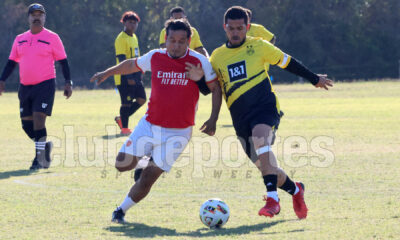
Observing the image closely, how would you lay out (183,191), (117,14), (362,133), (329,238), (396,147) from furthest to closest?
(117,14) → (362,133) → (396,147) → (183,191) → (329,238)

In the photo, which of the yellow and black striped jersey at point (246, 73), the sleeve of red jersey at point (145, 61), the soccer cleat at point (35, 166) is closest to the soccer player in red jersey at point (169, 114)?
the sleeve of red jersey at point (145, 61)

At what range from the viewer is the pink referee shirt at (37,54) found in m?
11.5

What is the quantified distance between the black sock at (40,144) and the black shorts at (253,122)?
454 cm

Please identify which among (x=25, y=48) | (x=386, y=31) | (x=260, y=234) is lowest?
(x=260, y=234)

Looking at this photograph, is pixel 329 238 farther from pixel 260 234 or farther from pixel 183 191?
pixel 183 191

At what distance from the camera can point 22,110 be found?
11727 millimetres


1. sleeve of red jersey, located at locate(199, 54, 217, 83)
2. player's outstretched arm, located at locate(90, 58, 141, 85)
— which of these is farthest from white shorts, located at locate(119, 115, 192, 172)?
player's outstretched arm, located at locate(90, 58, 141, 85)

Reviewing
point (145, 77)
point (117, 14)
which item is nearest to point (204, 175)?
point (145, 77)

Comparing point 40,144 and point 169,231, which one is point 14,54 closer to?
point 40,144

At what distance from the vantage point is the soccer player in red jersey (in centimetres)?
736

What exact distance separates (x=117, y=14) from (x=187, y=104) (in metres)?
62.3

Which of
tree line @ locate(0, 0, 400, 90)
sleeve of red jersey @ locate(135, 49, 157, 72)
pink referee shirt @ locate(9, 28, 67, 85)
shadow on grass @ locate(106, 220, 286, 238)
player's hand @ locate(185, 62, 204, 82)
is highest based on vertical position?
tree line @ locate(0, 0, 400, 90)

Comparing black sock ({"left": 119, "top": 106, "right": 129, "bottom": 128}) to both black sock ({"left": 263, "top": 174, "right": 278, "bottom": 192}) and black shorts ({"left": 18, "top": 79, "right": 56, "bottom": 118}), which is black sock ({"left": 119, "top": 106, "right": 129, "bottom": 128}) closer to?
black shorts ({"left": 18, "top": 79, "right": 56, "bottom": 118})

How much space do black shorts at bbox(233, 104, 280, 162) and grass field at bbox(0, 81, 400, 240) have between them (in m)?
0.67
